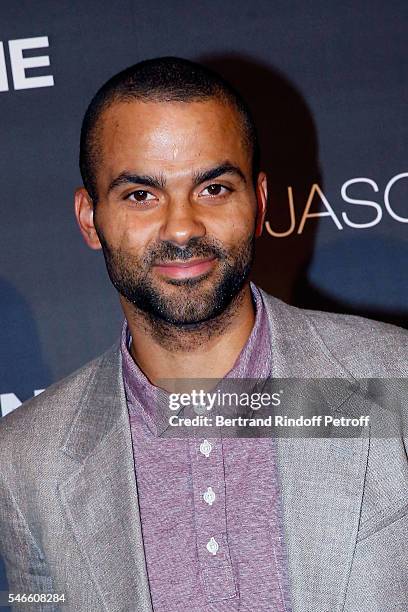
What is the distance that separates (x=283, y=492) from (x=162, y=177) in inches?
24.8

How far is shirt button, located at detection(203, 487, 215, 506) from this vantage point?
179 cm

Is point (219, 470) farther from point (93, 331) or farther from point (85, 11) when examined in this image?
point (85, 11)

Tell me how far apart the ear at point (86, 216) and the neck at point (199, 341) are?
191 mm

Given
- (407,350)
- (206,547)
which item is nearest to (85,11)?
(407,350)

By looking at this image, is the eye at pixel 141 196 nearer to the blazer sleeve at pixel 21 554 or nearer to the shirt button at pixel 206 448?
the shirt button at pixel 206 448

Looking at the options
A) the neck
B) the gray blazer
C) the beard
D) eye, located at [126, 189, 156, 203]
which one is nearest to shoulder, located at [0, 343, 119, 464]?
the gray blazer

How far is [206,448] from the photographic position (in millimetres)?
1823

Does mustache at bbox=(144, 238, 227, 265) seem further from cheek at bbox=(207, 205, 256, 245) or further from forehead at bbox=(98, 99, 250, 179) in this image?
forehead at bbox=(98, 99, 250, 179)

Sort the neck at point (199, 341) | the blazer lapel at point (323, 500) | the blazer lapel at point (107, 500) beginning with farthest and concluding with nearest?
1. the neck at point (199, 341)
2. the blazer lapel at point (107, 500)
3. the blazer lapel at point (323, 500)

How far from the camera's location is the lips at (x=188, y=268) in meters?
1.83
